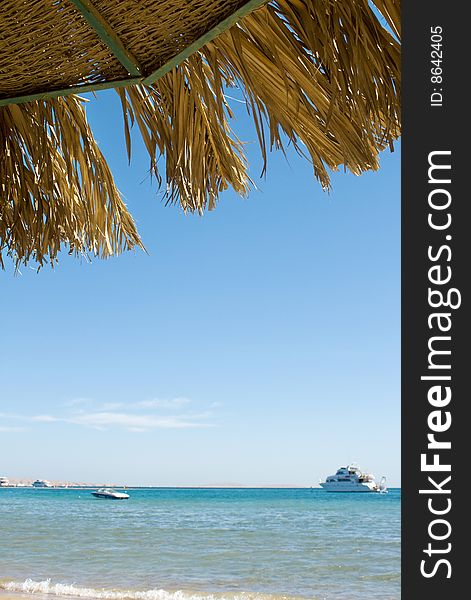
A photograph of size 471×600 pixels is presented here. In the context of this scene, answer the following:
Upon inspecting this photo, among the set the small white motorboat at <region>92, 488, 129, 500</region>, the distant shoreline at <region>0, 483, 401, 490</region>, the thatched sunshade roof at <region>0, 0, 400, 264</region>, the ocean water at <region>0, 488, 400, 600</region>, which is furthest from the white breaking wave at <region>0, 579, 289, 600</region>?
the distant shoreline at <region>0, 483, 401, 490</region>

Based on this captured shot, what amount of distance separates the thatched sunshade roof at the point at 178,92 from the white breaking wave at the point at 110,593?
21.2 ft

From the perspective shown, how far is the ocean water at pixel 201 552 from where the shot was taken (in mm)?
8445

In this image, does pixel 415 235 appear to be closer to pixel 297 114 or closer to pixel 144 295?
pixel 297 114

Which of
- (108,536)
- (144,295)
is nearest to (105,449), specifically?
(144,295)

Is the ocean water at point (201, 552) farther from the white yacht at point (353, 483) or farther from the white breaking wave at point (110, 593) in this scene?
the white yacht at point (353, 483)

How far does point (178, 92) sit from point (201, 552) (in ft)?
36.7

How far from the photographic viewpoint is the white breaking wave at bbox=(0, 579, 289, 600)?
755 centimetres

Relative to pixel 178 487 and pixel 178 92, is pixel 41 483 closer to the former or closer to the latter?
pixel 178 487

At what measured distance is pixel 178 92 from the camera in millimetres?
1672

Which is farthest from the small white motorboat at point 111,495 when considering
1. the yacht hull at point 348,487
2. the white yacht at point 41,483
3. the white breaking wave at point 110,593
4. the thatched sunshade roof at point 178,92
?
the thatched sunshade roof at point 178,92

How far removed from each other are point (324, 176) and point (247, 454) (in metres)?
34.8

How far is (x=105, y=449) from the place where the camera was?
115ft

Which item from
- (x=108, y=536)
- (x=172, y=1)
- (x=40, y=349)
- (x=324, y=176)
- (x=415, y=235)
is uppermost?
(x=40, y=349)

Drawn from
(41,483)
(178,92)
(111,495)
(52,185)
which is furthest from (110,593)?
(41,483)
